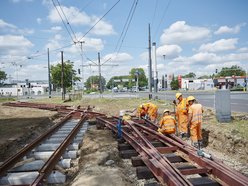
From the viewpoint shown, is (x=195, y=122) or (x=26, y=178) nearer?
(x=26, y=178)

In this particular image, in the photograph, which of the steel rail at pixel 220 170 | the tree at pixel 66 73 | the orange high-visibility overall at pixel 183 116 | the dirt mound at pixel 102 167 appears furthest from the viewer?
the tree at pixel 66 73

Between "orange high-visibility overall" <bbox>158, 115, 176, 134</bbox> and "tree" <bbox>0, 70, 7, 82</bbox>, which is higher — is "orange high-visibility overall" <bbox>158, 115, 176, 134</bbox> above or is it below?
below

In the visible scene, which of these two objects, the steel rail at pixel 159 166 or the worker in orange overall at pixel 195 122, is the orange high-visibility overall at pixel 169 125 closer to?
the worker in orange overall at pixel 195 122

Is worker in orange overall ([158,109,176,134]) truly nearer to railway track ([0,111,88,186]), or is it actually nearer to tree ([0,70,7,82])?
railway track ([0,111,88,186])

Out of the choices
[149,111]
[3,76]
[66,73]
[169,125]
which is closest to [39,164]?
[169,125]

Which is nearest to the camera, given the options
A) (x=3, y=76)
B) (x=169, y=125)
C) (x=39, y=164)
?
(x=39, y=164)

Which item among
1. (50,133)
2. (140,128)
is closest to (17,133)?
(50,133)

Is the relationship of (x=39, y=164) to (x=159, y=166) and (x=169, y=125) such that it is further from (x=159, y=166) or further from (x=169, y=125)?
(x=169, y=125)

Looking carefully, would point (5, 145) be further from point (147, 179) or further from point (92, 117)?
point (92, 117)

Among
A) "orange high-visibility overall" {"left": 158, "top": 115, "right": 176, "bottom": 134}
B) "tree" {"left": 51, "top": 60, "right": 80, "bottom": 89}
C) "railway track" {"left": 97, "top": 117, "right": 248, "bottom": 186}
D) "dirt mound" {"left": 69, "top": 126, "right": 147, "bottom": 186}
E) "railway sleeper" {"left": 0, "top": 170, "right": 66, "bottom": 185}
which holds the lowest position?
"railway sleeper" {"left": 0, "top": 170, "right": 66, "bottom": 185}

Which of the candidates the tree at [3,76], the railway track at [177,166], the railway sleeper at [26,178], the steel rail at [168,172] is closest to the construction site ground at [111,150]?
the railway sleeper at [26,178]

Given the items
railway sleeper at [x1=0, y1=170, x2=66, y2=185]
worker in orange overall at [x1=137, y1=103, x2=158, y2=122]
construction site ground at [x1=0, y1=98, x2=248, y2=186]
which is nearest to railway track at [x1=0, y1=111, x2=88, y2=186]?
railway sleeper at [x1=0, y1=170, x2=66, y2=185]

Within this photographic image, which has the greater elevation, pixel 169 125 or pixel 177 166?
pixel 169 125

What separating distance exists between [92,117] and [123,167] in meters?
11.9
